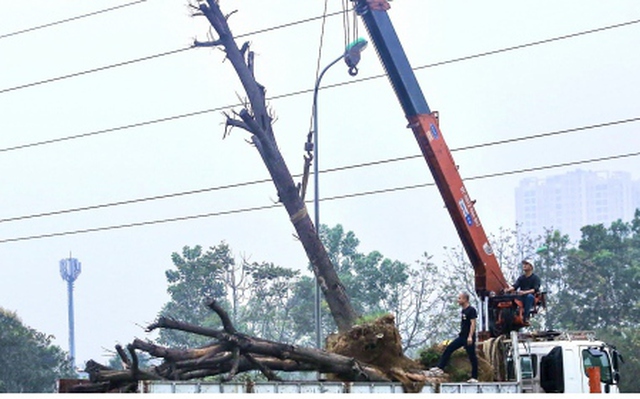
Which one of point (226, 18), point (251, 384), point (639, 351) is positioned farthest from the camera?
point (639, 351)

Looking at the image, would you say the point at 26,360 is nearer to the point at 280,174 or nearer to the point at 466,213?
the point at 280,174

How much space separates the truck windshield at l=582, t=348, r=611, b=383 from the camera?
56.6 feet

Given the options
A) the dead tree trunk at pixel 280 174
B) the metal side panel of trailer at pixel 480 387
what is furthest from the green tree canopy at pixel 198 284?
the metal side panel of trailer at pixel 480 387

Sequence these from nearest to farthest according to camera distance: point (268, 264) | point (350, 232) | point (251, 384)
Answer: point (251, 384), point (268, 264), point (350, 232)

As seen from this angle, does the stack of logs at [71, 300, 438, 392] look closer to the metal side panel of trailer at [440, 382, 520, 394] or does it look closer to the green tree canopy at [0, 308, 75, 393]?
the metal side panel of trailer at [440, 382, 520, 394]

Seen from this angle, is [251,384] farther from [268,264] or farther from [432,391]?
[268,264]

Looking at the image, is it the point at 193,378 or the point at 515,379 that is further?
the point at 515,379

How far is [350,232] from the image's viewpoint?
64.1 m

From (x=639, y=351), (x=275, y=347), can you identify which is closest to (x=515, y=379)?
(x=275, y=347)

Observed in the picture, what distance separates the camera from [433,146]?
68.0 feet

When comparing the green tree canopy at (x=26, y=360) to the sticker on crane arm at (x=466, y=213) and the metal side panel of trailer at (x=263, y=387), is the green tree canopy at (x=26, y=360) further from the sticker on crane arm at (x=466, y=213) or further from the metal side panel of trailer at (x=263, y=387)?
the metal side panel of trailer at (x=263, y=387)

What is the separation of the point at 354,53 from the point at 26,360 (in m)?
40.5

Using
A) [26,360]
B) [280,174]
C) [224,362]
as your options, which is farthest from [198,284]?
[224,362]
